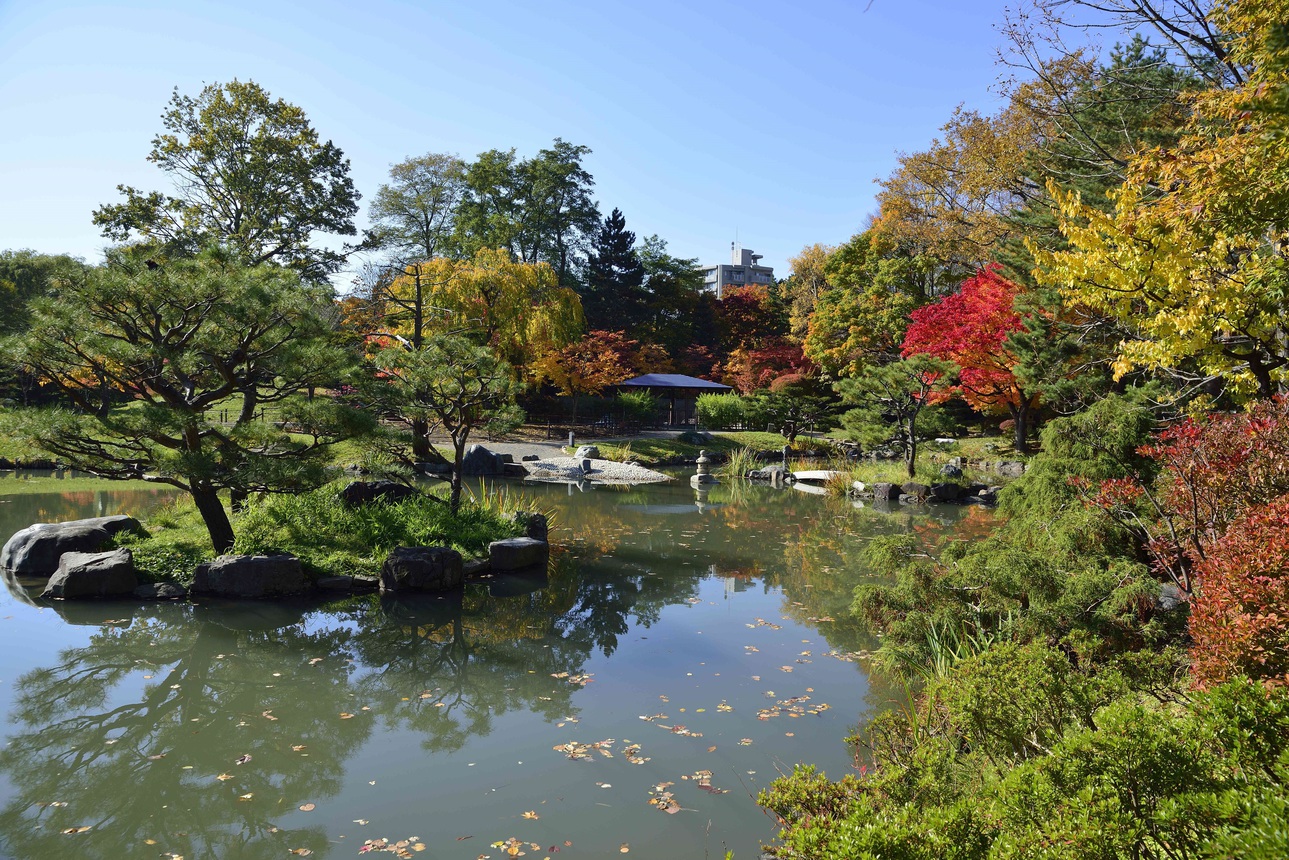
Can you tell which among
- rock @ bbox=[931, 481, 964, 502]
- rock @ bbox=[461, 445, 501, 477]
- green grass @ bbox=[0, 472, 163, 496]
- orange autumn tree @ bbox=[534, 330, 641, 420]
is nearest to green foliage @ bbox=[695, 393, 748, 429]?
orange autumn tree @ bbox=[534, 330, 641, 420]

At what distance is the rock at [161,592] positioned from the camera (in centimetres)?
726

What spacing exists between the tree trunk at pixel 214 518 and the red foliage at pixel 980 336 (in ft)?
44.4

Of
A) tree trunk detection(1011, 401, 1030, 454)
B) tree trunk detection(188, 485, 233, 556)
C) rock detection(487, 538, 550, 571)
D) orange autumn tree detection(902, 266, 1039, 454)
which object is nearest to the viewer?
tree trunk detection(188, 485, 233, 556)

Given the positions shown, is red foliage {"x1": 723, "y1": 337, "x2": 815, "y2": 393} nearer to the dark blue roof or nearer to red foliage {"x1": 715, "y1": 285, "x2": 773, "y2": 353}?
the dark blue roof

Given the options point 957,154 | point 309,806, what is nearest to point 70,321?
point 309,806

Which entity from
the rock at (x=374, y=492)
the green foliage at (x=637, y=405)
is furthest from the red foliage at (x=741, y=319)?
the rock at (x=374, y=492)

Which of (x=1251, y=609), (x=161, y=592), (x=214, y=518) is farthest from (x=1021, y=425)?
(x=161, y=592)

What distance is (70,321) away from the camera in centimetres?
705

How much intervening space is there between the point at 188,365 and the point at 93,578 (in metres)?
2.19

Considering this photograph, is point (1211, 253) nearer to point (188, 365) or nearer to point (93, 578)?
point (188, 365)

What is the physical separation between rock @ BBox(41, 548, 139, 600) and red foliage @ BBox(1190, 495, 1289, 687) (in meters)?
8.34

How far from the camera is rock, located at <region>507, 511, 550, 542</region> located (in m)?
9.82

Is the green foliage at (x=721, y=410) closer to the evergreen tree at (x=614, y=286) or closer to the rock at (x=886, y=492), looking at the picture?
the evergreen tree at (x=614, y=286)

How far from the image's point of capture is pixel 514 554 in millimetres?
8914
